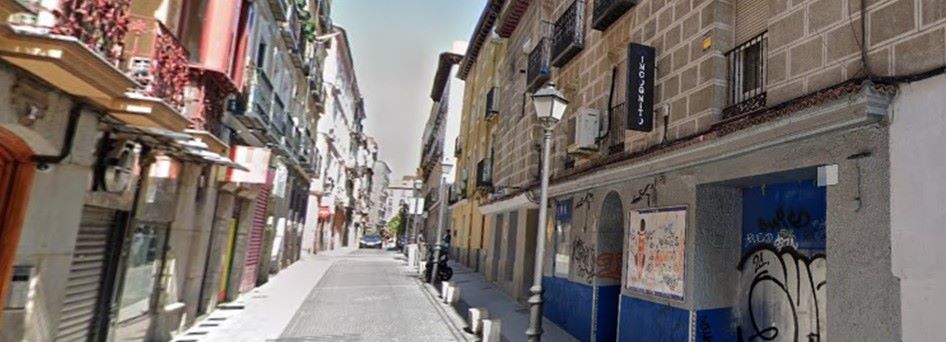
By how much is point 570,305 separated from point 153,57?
830 cm

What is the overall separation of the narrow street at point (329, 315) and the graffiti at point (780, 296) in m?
5.04

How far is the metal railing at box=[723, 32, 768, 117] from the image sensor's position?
21.1 ft

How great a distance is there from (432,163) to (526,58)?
105ft

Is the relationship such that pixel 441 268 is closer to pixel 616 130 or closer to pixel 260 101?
pixel 260 101

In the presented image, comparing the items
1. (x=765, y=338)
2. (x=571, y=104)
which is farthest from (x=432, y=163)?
(x=765, y=338)

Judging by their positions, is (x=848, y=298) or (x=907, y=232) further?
(x=848, y=298)

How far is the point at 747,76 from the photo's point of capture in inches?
267

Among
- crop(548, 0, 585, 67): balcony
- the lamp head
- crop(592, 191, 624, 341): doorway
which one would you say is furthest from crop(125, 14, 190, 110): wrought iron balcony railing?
crop(548, 0, 585, 67): balcony

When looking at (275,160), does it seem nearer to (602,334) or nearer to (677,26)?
(602,334)

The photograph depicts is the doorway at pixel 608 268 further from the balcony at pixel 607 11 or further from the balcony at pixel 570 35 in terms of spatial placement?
the balcony at pixel 570 35

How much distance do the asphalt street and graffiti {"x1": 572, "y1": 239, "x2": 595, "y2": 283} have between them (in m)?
2.68

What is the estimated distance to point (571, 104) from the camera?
12289 millimetres

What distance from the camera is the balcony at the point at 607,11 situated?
978 centimetres

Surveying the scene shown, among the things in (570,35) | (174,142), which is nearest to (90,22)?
(174,142)
